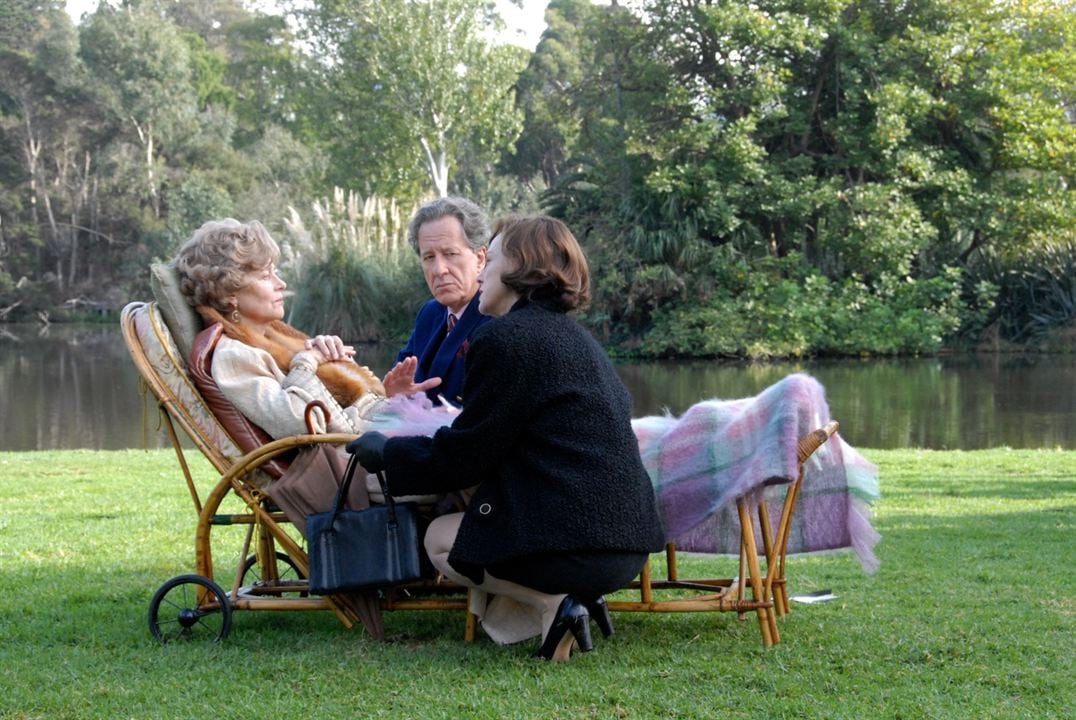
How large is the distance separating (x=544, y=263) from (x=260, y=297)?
113cm

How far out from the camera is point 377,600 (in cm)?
404

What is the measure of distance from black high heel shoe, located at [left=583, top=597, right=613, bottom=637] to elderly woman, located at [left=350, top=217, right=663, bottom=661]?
0.04 meters

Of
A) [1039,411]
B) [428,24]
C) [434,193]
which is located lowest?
[1039,411]

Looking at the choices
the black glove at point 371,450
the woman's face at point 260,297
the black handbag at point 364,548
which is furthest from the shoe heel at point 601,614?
the woman's face at point 260,297

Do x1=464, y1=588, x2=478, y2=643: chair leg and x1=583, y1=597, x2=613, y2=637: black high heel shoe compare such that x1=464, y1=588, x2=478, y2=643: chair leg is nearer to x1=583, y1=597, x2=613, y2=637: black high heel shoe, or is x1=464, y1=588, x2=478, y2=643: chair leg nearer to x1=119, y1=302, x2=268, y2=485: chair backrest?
x1=583, y1=597, x2=613, y2=637: black high heel shoe

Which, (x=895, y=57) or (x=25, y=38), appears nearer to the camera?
(x=895, y=57)

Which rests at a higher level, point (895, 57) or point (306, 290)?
point (895, 57)

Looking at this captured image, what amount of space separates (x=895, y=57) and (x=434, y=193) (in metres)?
18.9

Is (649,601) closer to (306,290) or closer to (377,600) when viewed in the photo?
(377,600)

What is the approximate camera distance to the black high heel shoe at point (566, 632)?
3678mm

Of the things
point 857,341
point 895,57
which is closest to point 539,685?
point 857,341

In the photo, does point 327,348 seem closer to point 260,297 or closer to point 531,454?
point 260,297

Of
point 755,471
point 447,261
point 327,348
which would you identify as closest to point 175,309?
point 327,348

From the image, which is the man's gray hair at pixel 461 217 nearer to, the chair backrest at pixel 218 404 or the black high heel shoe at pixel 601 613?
the chair backrest at pixel 218 404
